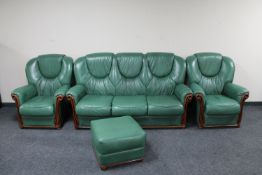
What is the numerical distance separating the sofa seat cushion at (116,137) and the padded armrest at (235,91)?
1635 mm

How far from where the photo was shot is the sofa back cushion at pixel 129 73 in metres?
3.35

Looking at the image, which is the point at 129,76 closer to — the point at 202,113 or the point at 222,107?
the point at 202,113

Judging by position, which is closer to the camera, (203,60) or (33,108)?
(33,108)

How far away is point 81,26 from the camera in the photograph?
11.5 feet

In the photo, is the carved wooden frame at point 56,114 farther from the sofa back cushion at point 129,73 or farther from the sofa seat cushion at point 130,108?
the sofa seat cushion at point 130,108

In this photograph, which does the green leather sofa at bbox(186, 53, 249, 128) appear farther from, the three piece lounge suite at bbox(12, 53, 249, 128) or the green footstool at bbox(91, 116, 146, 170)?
the green footstool at bbox(91, 116, 146, 170)

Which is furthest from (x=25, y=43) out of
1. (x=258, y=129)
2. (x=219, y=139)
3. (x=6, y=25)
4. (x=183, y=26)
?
(x=258, y=129)

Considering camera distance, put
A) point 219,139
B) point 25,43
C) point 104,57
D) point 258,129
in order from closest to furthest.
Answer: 1. point 219,139
2. point 258,129
3. point 104,57
4. point 25,43

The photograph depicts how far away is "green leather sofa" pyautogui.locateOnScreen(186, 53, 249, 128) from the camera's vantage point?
2910 millimetres

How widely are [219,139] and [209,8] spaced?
2.15 metres

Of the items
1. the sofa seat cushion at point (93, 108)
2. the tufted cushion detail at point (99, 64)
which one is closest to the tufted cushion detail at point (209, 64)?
Answer: the tufted cushion detail at point (99, 64)

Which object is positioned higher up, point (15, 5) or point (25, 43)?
point (15, 5)

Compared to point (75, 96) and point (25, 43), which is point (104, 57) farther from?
point (25, 43)

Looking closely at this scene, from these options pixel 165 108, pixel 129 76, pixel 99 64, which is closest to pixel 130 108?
pixel 165 108
